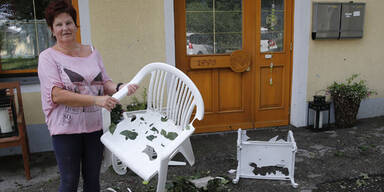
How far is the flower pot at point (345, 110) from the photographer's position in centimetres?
390

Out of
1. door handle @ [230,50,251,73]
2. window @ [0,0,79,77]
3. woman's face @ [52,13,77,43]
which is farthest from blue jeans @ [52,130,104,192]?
door handle @ [230,50,251,73]

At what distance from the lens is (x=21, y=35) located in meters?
3.18

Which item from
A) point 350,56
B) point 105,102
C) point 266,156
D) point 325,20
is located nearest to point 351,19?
point 325,20

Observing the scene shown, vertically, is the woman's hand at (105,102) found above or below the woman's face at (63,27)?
below

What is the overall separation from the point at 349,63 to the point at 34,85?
4.01 meters

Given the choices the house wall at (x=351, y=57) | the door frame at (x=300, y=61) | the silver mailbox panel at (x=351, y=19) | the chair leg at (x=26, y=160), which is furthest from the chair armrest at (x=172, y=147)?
the silver mailbox panel at (x=351, y=19)

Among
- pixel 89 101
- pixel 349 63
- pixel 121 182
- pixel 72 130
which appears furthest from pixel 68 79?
pixel 349 63

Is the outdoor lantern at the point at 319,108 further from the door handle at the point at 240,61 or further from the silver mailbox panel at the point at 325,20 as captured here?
the door handle at the point at 240,61

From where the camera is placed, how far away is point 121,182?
8.73ft

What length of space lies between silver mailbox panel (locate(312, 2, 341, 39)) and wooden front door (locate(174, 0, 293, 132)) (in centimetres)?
30

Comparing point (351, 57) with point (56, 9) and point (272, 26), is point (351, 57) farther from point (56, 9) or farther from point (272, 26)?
point (56, 9)

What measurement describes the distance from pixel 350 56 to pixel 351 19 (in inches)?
19.9

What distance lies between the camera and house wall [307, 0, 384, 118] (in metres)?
3.94

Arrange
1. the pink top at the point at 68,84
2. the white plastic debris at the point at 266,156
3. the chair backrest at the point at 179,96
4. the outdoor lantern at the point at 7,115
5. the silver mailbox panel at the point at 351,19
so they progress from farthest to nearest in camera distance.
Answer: the silver mailbox panel at the point at 351,19 < the outdoor lantern at the point at 7,115 < the white plastic debris at the point at 266,156 < the chair backrest at the point at 179,96 < the pink top at the point at 68,84
